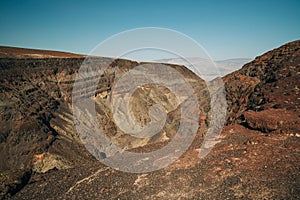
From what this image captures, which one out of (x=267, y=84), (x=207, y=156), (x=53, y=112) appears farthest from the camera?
(x=53, y=112)

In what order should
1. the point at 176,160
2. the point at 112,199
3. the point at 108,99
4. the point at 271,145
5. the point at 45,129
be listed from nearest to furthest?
the point at 112,199, the point at 271,145, the point at 176,160, the point at 45,129, the point at 108,99

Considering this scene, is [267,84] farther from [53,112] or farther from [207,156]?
[53,112]

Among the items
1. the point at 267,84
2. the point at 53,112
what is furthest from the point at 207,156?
the point at 53,112

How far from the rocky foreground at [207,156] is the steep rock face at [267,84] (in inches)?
2.2

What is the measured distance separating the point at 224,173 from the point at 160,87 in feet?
144

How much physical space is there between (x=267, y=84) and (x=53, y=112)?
28.1 m

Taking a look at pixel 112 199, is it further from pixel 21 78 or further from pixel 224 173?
pixel 21 78

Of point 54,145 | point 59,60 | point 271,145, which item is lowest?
point 54,145

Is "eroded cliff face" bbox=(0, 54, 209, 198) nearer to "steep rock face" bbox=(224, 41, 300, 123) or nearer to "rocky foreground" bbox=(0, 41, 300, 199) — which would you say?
"rocky foreground" bbox=(0, 41, 300, 199)

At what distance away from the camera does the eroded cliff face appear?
883 inches

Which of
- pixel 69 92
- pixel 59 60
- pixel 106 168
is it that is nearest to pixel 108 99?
pixel 69 92

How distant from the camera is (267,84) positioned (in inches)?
679

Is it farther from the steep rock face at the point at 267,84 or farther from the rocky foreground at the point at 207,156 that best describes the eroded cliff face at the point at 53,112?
the steep rock face at the point at 267,84

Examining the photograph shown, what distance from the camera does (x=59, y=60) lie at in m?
42.4
